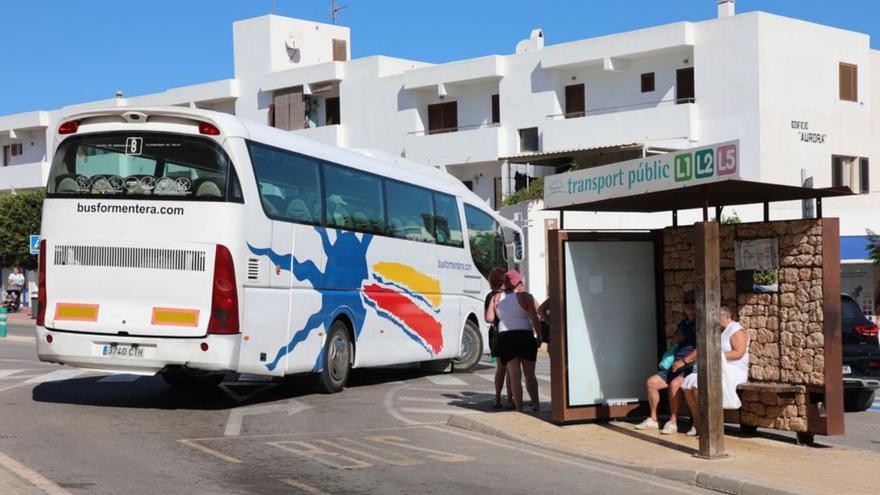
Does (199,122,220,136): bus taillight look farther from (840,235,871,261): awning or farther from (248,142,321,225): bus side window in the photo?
(840,235,871,261): awning

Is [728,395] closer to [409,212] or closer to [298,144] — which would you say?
[298,144]

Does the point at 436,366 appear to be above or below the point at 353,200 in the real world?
below

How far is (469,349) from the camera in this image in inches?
859

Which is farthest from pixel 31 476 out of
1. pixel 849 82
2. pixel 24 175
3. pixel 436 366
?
pixel 24 175

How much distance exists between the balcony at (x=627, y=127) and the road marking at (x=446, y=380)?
2344 centimetres

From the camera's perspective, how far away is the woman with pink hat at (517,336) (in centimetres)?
1449

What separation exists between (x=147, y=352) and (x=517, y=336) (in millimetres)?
4371

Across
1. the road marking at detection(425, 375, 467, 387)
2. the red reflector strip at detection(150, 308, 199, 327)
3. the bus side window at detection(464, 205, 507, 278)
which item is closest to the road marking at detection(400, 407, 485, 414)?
the red reflector strip at detection(150, 308, 199, 327)

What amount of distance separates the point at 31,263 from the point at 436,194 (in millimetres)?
45306

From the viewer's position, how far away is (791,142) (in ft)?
139

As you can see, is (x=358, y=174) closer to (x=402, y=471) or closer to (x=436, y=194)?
(x=436, y=194)

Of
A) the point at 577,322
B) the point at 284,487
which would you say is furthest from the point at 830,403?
the point at 284,487

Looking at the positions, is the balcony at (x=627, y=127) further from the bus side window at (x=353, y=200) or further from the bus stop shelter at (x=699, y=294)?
the bus stop shelter at (x=699, y=294)

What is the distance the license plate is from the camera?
14.0 meters
